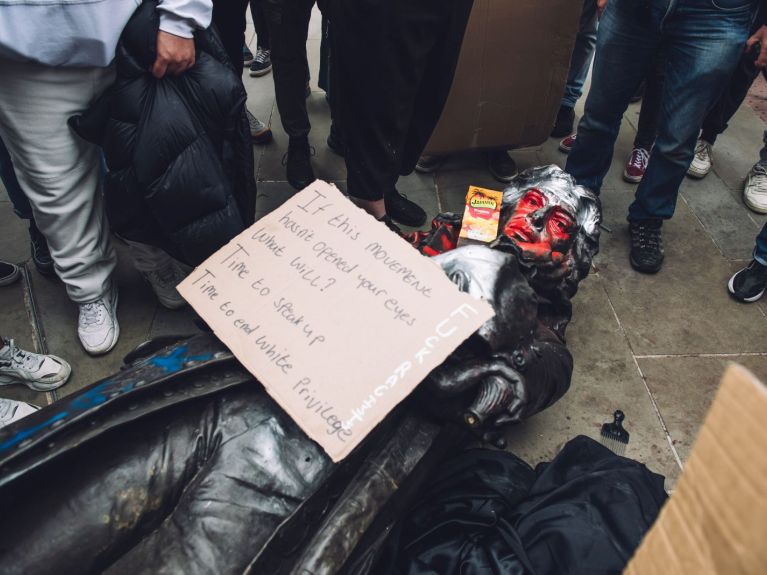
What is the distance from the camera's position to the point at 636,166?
3.21 m

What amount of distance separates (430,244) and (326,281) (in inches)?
33.0

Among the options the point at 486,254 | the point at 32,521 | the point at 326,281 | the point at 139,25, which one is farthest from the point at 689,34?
the point at 32,521

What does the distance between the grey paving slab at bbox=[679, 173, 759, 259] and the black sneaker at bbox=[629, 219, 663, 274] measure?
16.0 inches

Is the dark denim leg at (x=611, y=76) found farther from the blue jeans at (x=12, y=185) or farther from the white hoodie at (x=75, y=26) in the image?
the blue jeans at (x=12, y=185)

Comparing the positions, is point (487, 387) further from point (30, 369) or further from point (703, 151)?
point (703, 151)

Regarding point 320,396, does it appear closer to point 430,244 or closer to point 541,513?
point 541,513

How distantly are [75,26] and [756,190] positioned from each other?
340 centimetres

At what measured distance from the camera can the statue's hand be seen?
1346 mm

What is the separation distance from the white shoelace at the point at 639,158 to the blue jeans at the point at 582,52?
56 cm

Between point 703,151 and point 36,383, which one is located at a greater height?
point 703,151

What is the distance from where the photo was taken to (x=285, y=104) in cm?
283

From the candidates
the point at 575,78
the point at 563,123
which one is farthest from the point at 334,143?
the point at 575,78

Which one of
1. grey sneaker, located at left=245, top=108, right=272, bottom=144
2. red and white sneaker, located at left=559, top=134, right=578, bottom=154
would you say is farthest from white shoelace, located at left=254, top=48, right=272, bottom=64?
red and white sneaker, located at left=559, top=134, right=578, bottom=154

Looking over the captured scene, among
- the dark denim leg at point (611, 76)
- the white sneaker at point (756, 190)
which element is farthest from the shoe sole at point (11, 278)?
the white sneaker at point (756, 190)
